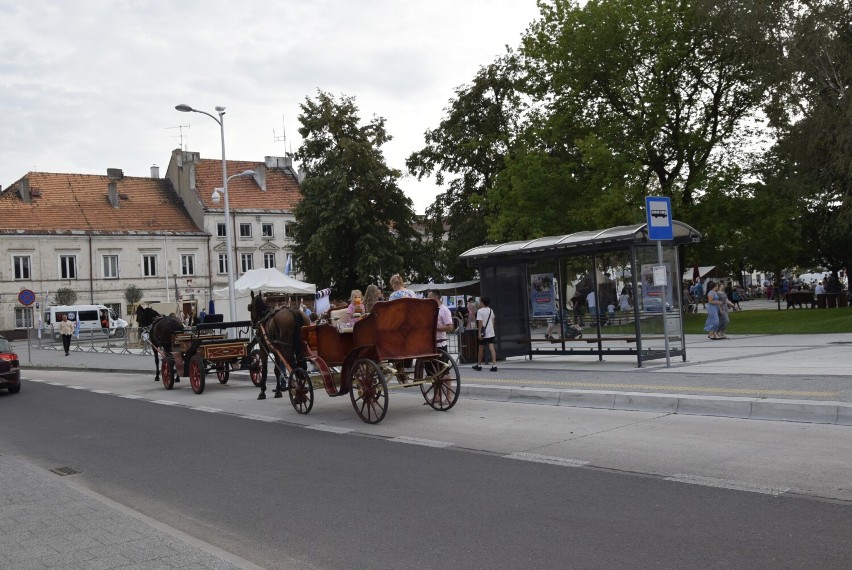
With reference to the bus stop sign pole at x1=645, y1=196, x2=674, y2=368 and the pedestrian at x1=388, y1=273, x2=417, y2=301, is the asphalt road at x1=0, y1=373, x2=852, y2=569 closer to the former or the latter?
the pedestrian at x1=388, y1=273, x2=417, y2=301

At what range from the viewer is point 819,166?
32062 mm

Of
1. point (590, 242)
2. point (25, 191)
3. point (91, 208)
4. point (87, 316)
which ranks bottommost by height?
point (87, 316)

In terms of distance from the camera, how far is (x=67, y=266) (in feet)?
217

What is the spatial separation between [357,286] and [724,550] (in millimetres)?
45737

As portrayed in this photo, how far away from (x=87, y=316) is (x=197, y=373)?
1915 inches

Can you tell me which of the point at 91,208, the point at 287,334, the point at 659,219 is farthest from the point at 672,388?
the point at 91,208

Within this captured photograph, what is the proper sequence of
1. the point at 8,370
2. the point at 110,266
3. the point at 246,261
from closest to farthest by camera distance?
the point at 8,370 → the point at 110,266 → the point at 246,261

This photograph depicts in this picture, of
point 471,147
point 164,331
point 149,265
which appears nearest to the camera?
point 164,331

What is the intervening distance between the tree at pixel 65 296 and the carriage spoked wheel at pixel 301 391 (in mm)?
55000

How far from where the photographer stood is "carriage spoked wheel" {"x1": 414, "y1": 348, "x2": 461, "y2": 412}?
12.3 m

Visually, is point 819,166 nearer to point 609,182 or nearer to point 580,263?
point 609,182

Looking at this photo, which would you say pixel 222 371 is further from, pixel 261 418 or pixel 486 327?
pixel 261 418

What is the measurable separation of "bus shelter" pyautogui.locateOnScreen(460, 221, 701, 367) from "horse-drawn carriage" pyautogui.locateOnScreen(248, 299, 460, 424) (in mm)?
5009

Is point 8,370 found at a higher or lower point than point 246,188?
lower
